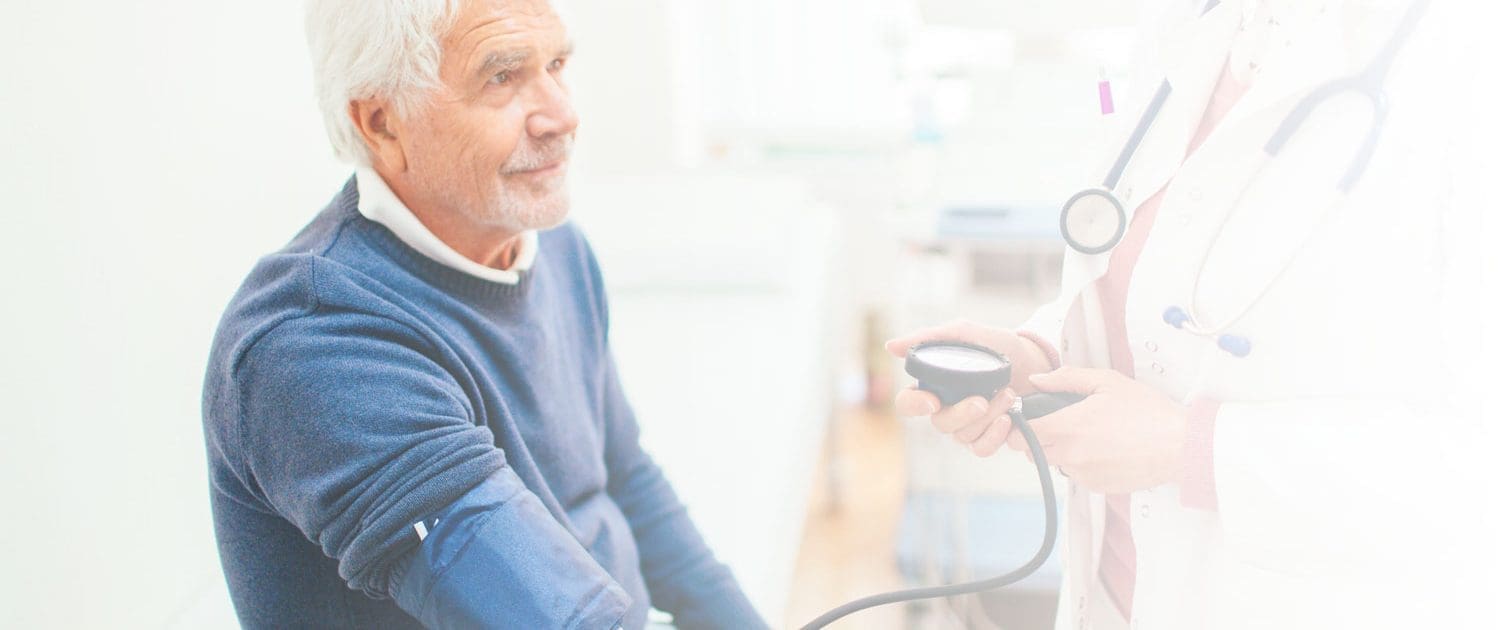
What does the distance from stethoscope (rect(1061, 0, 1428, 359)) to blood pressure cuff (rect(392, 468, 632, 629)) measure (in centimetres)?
45

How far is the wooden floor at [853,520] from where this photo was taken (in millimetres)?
1952

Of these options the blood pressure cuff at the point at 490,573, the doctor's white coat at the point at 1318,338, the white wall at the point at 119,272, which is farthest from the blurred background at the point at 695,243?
the blood pressure cuff at the point at 490,573

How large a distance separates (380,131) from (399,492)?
0.35 meters

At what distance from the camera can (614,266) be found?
2.28 metres

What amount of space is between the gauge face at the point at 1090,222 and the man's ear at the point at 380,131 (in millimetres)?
567

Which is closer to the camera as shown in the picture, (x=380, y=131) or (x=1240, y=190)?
(x=1240, y=190)

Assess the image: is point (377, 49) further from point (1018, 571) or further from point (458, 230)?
point (1018, 571)

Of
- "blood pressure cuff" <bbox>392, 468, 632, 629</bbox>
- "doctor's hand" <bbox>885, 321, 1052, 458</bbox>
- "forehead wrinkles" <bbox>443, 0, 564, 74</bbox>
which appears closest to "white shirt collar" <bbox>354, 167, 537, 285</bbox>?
"forehead wrinkles" <bbox>443, 0, 564, 74</bbox>

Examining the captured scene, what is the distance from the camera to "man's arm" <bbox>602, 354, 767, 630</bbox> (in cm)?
112

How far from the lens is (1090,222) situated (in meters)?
0.69

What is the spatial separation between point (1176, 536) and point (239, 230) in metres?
0.93

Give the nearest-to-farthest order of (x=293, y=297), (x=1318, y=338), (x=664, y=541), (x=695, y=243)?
1. (x=1318, y=338)
2. (x=293, y=297)
3. (x=664, y=541)
4. (x=695, y=243)

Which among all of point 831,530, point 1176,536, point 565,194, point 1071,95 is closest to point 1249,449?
point 1176,536

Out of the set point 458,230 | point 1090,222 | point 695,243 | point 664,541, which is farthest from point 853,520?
point 1090,222
